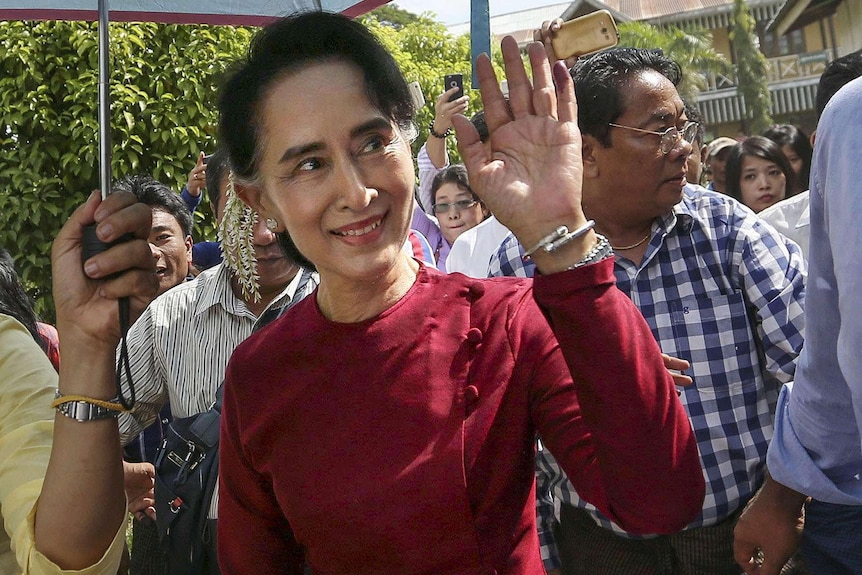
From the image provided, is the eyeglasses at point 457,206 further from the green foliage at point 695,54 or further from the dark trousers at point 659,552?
the green foliage at point 695,54

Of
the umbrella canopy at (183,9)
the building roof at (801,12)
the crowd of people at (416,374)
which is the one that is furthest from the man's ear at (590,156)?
the building roof at (801,12)

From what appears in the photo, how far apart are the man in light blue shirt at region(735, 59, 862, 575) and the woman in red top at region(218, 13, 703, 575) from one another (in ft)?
1.13

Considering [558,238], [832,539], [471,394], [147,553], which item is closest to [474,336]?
[471,394]

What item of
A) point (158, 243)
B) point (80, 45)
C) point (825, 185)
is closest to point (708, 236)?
point (825, 185)

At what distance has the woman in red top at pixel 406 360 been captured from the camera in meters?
1.62

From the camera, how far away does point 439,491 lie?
1856 mm

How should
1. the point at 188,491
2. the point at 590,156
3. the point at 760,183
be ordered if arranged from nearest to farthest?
1. the point at 188,491
2. the point at 590,156
3. the point at 760,183

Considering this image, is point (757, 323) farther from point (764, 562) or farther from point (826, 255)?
point (826, 255)

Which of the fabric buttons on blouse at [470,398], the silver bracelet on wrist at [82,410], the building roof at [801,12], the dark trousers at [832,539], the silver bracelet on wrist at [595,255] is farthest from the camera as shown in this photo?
the building roof at [801,12]

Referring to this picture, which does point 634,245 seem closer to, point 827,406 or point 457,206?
point 827,406

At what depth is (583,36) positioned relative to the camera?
3002 millimetres

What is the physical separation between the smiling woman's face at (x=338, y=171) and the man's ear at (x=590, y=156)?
1.15 metres

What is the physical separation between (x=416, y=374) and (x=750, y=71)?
1826 inches

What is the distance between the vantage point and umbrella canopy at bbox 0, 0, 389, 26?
2734mm
